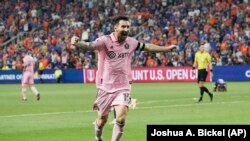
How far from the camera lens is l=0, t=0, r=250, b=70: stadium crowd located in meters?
51.7

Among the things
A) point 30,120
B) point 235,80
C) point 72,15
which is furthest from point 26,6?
point 30,120

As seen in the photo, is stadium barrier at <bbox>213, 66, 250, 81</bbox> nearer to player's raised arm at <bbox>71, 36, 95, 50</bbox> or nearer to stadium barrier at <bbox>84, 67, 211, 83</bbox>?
stadium barrier at <bbox>84, 67, 211, 83</bbox>

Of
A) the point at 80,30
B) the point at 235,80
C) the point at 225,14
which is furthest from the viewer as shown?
the point at 80,30

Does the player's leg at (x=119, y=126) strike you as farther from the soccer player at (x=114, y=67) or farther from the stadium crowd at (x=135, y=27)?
the stadium crowd at (x=135, y=27)

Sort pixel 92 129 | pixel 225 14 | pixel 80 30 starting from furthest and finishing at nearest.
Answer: pixel 80 30 < pixel 225 14 < pixel 92 129

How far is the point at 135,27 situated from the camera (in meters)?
56.9

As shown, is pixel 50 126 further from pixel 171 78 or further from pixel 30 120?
pixel 171 78

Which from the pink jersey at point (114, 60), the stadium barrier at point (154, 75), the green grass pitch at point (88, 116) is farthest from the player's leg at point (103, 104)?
the stadium barrier at point (154, 75)

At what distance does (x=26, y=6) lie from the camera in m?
63.7

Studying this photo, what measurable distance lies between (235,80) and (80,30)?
13.3m
